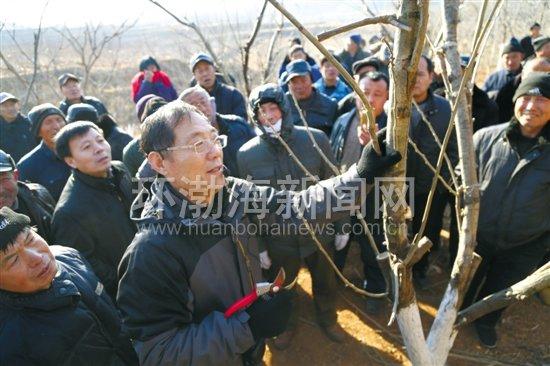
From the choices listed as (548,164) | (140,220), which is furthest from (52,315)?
(548,164)

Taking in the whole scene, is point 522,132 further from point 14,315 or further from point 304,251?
point 14,315

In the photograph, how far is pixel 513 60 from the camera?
488 centimetres

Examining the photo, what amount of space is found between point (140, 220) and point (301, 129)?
181 cm

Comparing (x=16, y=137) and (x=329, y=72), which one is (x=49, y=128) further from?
(x=329, y=72)

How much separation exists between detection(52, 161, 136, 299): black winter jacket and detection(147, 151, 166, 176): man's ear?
1.22m

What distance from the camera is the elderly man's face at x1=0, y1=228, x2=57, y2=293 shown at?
4.98ft

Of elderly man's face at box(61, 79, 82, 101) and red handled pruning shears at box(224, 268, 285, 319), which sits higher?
elderly man's face at box(61, 79, 82, 101)

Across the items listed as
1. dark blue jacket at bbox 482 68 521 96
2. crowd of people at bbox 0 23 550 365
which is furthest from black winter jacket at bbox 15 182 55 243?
dark blue jacket at bbox 482 68 521 96

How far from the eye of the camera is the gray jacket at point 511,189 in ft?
8.07

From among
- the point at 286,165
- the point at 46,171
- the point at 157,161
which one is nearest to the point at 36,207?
the point at 46,171

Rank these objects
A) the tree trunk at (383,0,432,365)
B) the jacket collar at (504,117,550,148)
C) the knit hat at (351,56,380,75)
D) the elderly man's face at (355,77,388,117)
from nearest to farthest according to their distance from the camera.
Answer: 1. the tree trunk at (383,0,432,365)
2. the jacket collar at (504,117,550,148)
3. the elderly man's face at (355,77,388,117)
4. the knit hat at (351,56,380,75)

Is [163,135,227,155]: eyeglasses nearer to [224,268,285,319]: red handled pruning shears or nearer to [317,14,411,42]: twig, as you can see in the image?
[224,268,285,319]: red handled pruning shears

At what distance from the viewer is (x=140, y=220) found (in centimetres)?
156

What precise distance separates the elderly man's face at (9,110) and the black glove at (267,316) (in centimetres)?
461
